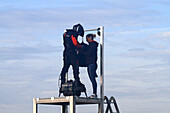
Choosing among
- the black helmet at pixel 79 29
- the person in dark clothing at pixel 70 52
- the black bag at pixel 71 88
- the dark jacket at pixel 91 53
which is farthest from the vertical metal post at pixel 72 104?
the black helmet at pixel 79 29

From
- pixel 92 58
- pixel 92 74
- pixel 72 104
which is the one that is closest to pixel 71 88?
pixel 72 104

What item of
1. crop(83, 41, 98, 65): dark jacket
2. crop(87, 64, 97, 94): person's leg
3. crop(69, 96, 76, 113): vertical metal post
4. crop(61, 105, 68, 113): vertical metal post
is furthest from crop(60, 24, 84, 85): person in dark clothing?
crop(61, 105, 68, 113): vertical metal post

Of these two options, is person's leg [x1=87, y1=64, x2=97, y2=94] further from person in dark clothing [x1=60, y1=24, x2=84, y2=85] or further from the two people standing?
person in dark clothing [x1=60, y1=24, x2=84, y2=85]

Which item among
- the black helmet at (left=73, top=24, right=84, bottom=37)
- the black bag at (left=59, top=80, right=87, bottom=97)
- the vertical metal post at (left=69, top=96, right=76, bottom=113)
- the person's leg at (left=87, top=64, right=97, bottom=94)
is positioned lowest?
the vertical metal post at (left=69, top=96, right=76, bottom=113)

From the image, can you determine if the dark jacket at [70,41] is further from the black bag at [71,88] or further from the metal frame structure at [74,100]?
the metal frame structure at [74,100]

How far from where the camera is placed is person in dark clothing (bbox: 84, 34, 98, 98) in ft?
221

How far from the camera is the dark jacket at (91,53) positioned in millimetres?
67750

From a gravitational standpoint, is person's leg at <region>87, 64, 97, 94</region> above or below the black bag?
above

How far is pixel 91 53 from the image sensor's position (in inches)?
2675

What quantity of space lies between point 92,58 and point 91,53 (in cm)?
57

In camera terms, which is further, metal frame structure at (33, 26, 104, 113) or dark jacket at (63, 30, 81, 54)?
dark jacket at (63, 30, 81, 54)

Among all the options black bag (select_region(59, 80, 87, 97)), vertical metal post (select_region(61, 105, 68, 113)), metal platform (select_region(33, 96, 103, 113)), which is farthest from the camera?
vertical metal post (select_region(61, 105, 68, 113))

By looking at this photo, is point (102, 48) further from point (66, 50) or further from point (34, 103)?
point (34, 103)

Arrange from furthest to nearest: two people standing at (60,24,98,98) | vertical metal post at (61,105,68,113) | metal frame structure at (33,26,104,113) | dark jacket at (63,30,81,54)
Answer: vertical metal post at (61,105,68,113) → two people standing at (60,24,98,98) → dark jacket at (63,30,81,54) → metal frame structure at (33,26,104,113)
